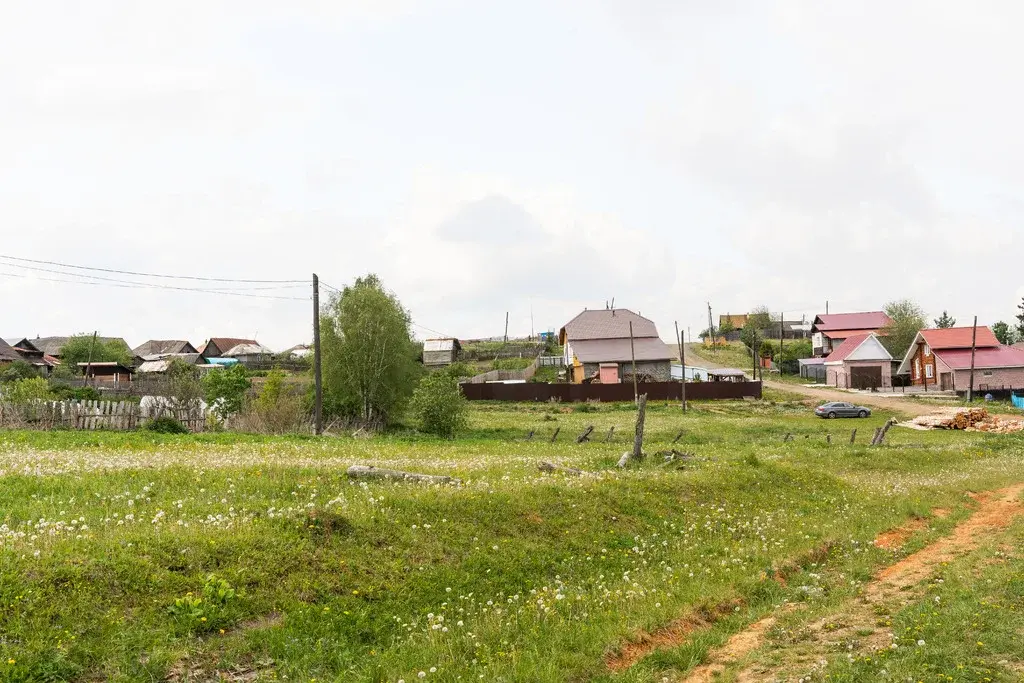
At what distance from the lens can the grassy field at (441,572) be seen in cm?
902

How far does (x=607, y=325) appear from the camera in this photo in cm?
8869

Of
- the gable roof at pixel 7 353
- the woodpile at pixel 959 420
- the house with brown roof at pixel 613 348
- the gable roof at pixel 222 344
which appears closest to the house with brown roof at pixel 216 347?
the gable roof at pixel 222 344

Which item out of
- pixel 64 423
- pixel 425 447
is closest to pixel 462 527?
pixel 425 447

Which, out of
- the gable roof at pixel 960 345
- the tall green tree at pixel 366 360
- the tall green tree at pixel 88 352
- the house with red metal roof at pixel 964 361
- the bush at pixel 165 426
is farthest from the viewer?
the tall green tree at pixel 88 352

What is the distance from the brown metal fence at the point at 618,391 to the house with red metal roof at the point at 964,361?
2123cm

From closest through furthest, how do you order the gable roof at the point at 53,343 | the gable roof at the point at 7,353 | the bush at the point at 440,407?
the bush at the point at 440,407, the gable roof at the point at 7,353, the gable roof at the point at 53,343

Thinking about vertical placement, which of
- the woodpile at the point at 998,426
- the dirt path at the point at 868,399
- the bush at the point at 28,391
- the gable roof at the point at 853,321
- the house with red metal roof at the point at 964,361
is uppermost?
the gable roof at the point at 853,321

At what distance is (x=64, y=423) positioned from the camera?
34531 mm

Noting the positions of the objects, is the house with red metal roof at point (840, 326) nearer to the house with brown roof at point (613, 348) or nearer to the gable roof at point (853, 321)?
the gable roof at point (853, 321)

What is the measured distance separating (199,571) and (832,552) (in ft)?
39.8

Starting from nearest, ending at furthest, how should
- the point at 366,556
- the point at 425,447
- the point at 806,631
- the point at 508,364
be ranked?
the point at 806,631 → the point at 366,556 → the point at 425,447 → the point at 508,364

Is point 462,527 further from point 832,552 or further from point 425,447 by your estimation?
point 425,447

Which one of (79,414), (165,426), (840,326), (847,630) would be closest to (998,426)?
(847,630)

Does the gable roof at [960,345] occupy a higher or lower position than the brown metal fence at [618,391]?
higher
